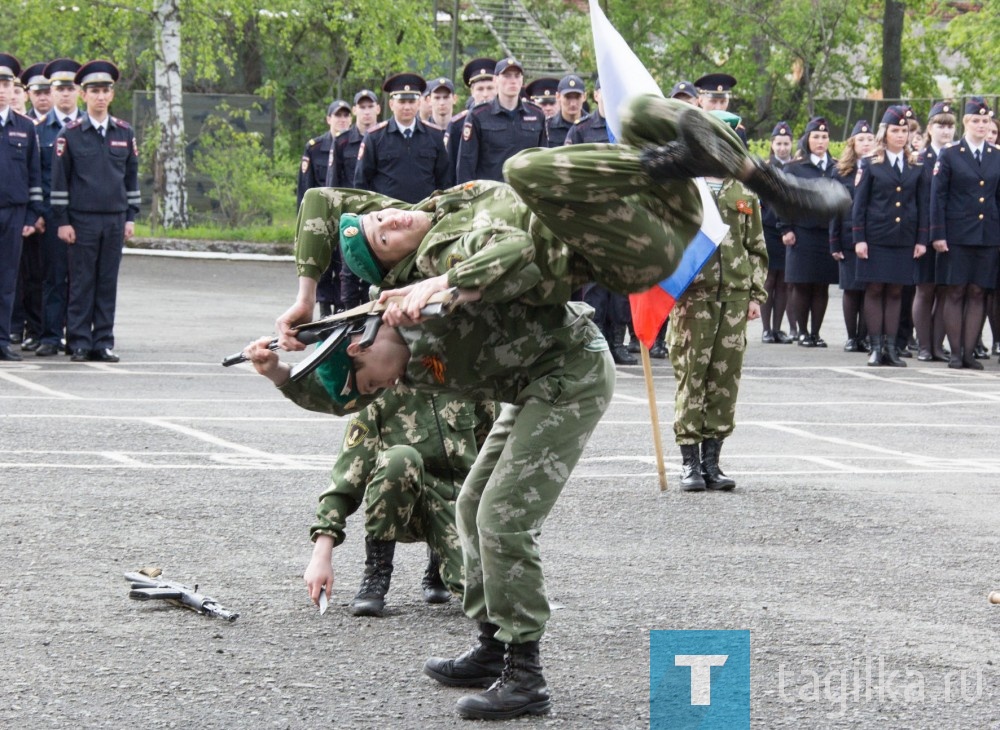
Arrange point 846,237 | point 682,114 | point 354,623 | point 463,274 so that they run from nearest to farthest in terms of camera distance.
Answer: point 682,114 → point 463,274 → point 354,623 → point 846,237

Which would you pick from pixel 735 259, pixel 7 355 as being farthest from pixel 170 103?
pixel 735 259

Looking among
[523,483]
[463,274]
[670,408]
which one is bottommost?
[670,408]

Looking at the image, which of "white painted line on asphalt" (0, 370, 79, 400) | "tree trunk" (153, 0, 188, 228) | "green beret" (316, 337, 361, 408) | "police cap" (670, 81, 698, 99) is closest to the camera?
"green beret" (316, 337, 361, 408)

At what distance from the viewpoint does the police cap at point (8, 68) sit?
14.5m

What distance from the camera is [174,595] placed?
6.14 metres

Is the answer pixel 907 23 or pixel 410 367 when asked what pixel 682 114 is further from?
pixel 907 23

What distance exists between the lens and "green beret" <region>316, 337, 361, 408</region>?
4.80 metres

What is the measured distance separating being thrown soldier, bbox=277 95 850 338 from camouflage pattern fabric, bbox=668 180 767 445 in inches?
166

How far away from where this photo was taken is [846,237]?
56.3 ft

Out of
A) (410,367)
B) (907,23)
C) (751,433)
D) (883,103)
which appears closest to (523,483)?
(410,367)

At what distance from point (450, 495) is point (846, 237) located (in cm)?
1179

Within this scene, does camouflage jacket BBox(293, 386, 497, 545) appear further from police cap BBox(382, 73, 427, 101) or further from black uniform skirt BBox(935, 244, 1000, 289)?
black uniform skirt BBox(935, 244, 1000, 289)

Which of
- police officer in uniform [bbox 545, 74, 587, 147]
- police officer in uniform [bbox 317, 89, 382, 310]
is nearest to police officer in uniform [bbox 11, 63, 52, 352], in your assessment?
police officer in uniform [bbox 317, 89, 382, 310]

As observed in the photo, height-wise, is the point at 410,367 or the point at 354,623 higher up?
the point at 410,367
